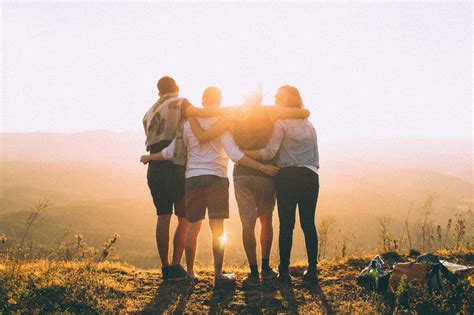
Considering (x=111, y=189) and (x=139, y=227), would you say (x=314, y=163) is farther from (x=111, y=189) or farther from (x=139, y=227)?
(x=111, y=189)

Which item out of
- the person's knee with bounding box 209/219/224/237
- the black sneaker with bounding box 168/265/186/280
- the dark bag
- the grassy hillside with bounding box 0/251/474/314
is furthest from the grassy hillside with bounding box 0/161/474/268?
the dark bag

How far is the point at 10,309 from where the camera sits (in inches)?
171

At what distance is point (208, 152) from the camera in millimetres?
5191

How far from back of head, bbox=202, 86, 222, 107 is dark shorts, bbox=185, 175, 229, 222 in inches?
38.4

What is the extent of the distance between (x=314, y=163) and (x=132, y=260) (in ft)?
271

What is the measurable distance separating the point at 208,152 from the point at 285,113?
3.74 ft

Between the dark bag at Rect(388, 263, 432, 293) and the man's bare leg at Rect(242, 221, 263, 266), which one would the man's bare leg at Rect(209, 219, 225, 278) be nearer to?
the man's bare leg at Rect(242, 221, 263, 266)

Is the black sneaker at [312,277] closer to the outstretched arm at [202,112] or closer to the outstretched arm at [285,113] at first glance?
the outstretched arm at [285,113]

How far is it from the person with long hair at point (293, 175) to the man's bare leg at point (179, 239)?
1.40 metres

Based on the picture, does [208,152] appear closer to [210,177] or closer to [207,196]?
[210,177]

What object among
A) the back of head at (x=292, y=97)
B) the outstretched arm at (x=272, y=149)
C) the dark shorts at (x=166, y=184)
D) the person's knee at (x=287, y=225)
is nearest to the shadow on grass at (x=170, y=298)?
the dark shorts at (x=166, y=184)

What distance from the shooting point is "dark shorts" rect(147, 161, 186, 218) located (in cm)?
550

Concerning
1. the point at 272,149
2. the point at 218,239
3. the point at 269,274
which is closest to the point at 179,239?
the point at 218,239

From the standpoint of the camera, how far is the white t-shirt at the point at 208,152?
5.12 m
